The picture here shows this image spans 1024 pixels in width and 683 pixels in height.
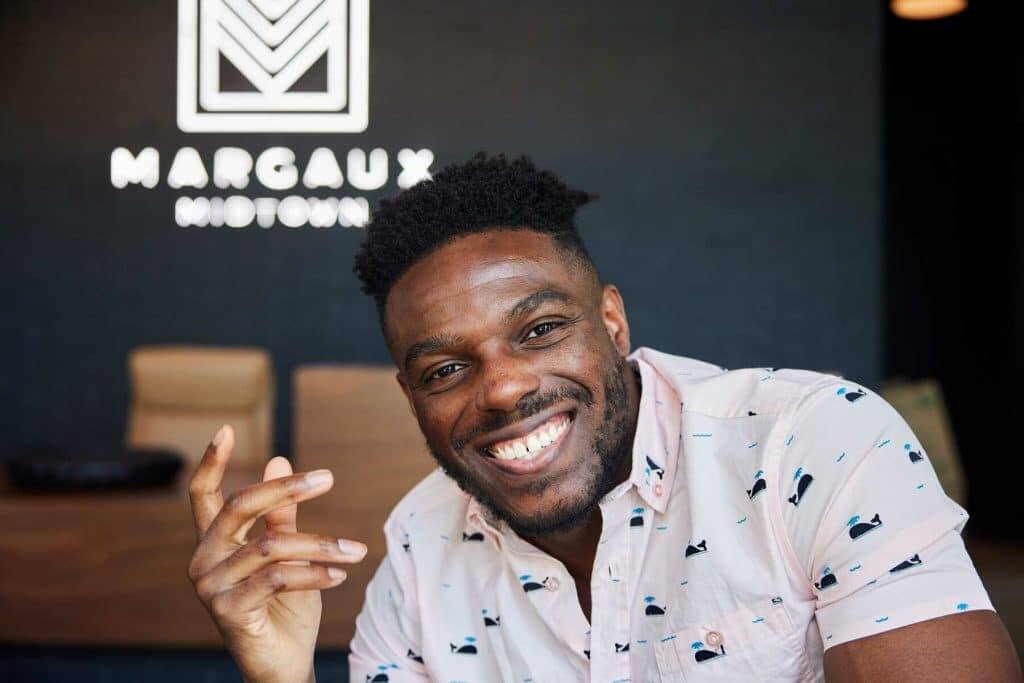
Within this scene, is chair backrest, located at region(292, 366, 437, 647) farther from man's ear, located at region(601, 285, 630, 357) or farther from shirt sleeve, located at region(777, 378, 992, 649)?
shirt sleeve, located at region(777, 378, 992, 649)

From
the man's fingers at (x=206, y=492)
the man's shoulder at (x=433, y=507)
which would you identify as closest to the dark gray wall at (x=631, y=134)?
the man's shoulder at (x=433, y=507)

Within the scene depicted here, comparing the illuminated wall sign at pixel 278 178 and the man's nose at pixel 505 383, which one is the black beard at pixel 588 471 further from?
the illuminated wall sign at pixel 278 178

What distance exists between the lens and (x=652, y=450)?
1.34m

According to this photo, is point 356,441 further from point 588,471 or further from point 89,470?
point 588,471

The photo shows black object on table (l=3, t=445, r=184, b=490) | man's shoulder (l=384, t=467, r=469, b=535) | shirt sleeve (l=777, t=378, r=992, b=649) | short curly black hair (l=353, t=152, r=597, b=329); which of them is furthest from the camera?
black object on table (l=3, t=445, r=184, b=490)

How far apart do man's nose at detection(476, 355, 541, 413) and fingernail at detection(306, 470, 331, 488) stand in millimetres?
294

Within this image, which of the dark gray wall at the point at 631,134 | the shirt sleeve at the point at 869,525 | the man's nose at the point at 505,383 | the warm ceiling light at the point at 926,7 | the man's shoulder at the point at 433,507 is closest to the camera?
the shirt sleeve at the point at 869,525

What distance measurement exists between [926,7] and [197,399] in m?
4.00

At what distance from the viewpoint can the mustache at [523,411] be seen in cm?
130

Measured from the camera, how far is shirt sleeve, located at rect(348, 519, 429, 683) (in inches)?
57.2

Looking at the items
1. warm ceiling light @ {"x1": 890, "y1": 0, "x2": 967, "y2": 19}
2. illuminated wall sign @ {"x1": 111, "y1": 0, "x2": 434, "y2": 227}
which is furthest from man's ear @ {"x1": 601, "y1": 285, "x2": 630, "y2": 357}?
warm ceiling light @ {"x1": 890, "y1": 0, "x2": 967, "y2": 19}

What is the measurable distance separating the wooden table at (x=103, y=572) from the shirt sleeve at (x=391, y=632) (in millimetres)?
1181

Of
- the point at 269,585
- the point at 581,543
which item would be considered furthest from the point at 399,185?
the point at 269,585

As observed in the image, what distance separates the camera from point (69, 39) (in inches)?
182
